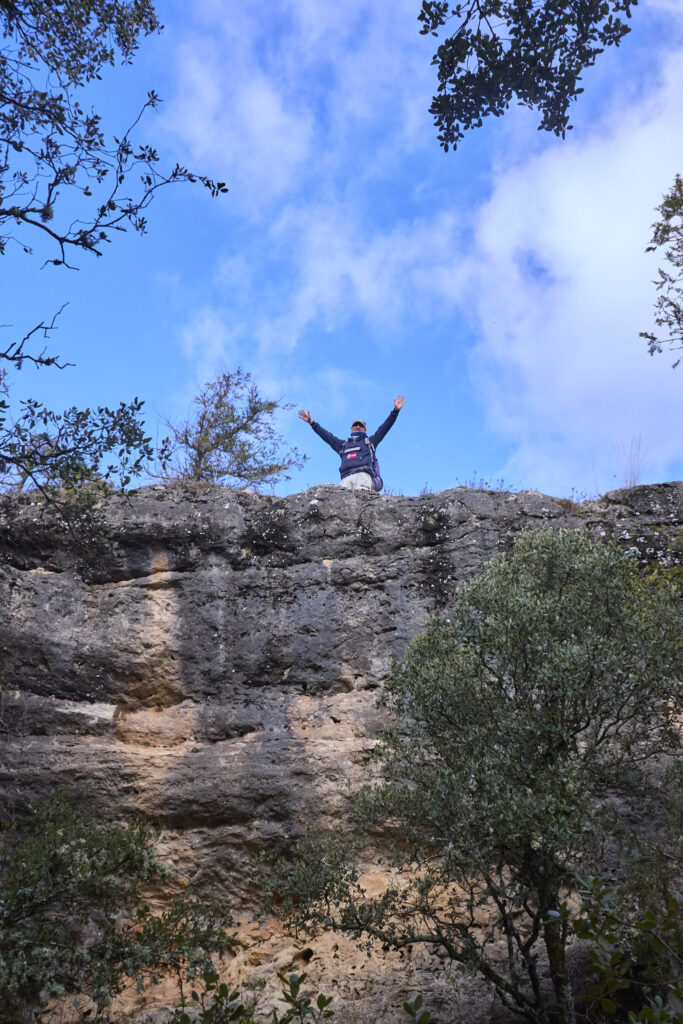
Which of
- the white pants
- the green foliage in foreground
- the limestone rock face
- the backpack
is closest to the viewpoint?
the green foliage in foreground

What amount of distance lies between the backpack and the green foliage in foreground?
28.6 feet

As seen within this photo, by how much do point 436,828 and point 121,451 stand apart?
16.3 ft

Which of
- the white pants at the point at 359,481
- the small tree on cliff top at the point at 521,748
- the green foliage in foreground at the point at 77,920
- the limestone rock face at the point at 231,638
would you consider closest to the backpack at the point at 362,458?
the white pants at the point at 359,481

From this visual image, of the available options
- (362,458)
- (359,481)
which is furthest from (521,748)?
(362,458)

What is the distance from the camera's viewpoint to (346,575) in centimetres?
1405

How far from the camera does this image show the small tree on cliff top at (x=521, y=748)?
26.8 feet

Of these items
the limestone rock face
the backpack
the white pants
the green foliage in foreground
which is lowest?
the green foliage in foreground

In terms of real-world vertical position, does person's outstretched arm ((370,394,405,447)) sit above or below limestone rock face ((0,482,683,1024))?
above

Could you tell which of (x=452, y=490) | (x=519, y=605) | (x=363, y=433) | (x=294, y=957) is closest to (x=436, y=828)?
(x=519, y=605)

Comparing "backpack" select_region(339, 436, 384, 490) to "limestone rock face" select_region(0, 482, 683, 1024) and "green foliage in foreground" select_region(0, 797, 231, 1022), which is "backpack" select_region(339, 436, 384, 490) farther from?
"green foliage in foreground" select_region(0, 797, 231, 1022)

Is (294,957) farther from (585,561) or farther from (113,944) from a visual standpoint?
(585,561)

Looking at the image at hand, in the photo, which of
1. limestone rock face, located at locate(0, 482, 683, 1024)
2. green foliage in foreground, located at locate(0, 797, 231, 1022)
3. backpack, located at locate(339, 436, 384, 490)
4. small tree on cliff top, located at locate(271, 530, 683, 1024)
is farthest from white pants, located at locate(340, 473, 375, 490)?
green foliage in foreground, located at locate(0, 797, 231, 1022)

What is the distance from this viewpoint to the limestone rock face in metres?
12.0

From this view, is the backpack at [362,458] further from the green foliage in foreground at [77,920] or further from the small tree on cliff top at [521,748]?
the green foliage in foreground at [77,920]
